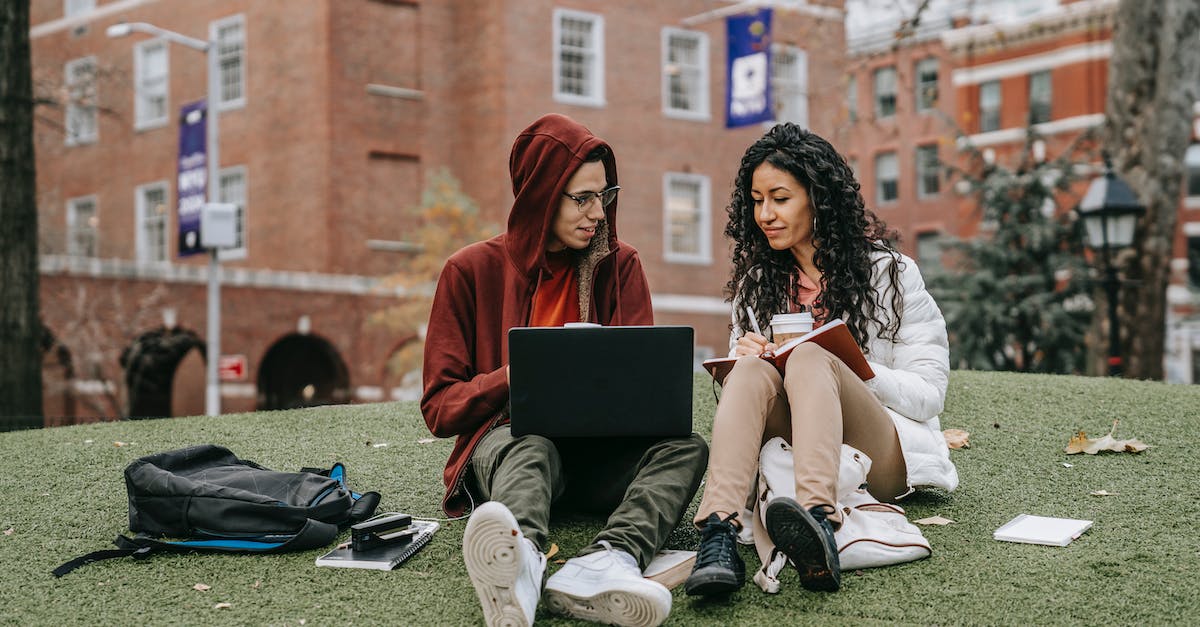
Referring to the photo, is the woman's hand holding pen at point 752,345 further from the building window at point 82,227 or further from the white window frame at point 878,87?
the white window frame at point 878,87

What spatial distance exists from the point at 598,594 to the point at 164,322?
2094 centimetres

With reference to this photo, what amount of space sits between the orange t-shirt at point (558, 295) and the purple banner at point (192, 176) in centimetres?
1545

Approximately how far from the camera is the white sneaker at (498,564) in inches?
122

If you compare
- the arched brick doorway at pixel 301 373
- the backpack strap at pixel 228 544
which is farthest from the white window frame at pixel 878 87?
the backpack strap at pixel 228 544

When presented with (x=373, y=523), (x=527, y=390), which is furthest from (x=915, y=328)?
(x=373, y=523)

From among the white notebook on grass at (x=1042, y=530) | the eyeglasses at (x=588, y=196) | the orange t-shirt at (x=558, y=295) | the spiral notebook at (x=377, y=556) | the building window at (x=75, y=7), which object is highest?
the building window at (x=75, y=7)

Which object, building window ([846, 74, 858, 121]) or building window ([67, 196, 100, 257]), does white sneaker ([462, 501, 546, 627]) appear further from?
building window ([67, 196, 100, 257])

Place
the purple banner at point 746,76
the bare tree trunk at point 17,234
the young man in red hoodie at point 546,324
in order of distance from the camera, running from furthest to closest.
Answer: the purple banner at point 746,76
the bare tree trunk at point 17,234
the young man in red hoodie at point 546,324

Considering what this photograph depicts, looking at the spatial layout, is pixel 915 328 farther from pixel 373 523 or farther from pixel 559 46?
pixel 559 46

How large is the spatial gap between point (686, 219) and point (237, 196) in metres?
10.5

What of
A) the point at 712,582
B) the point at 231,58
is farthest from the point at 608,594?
the point at 231,58

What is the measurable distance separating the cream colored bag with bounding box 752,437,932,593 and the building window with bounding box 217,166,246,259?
23.2 m

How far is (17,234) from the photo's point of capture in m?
9.45

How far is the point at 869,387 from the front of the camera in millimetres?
4098
